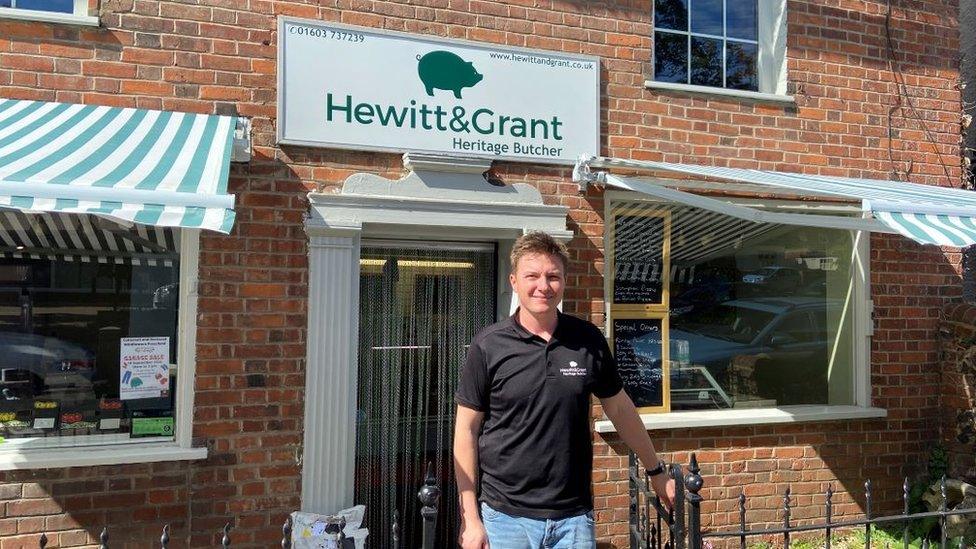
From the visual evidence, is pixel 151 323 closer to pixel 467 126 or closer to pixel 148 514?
pixel 148 514

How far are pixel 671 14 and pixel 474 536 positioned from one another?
4.38m

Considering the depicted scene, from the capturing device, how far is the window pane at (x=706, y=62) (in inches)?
216

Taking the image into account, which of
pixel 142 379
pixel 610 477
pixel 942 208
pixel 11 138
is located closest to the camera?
pixel 11 138

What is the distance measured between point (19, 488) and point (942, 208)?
5235mm

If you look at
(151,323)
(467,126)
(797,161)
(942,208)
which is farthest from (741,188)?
(151,323)

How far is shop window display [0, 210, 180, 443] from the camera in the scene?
4.02m

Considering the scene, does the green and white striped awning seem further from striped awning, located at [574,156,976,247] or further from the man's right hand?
striped awning, located at [574,156,976,247]

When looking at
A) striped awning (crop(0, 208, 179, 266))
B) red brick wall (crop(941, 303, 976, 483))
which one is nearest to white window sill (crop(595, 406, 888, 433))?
red brick wall (crop(941, 303, 976, 483))

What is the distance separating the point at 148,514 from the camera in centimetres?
406

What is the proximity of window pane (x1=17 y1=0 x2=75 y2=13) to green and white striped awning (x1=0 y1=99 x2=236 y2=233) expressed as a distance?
2.13ft

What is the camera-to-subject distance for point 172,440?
418 cm

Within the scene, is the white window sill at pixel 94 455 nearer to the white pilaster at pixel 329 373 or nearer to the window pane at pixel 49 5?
Result: the white pilaster at pixel 329 373

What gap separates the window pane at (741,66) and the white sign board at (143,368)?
4.51 meters

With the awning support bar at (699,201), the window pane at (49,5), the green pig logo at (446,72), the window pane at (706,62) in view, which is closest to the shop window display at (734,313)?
the awning support bar at (699,201)
